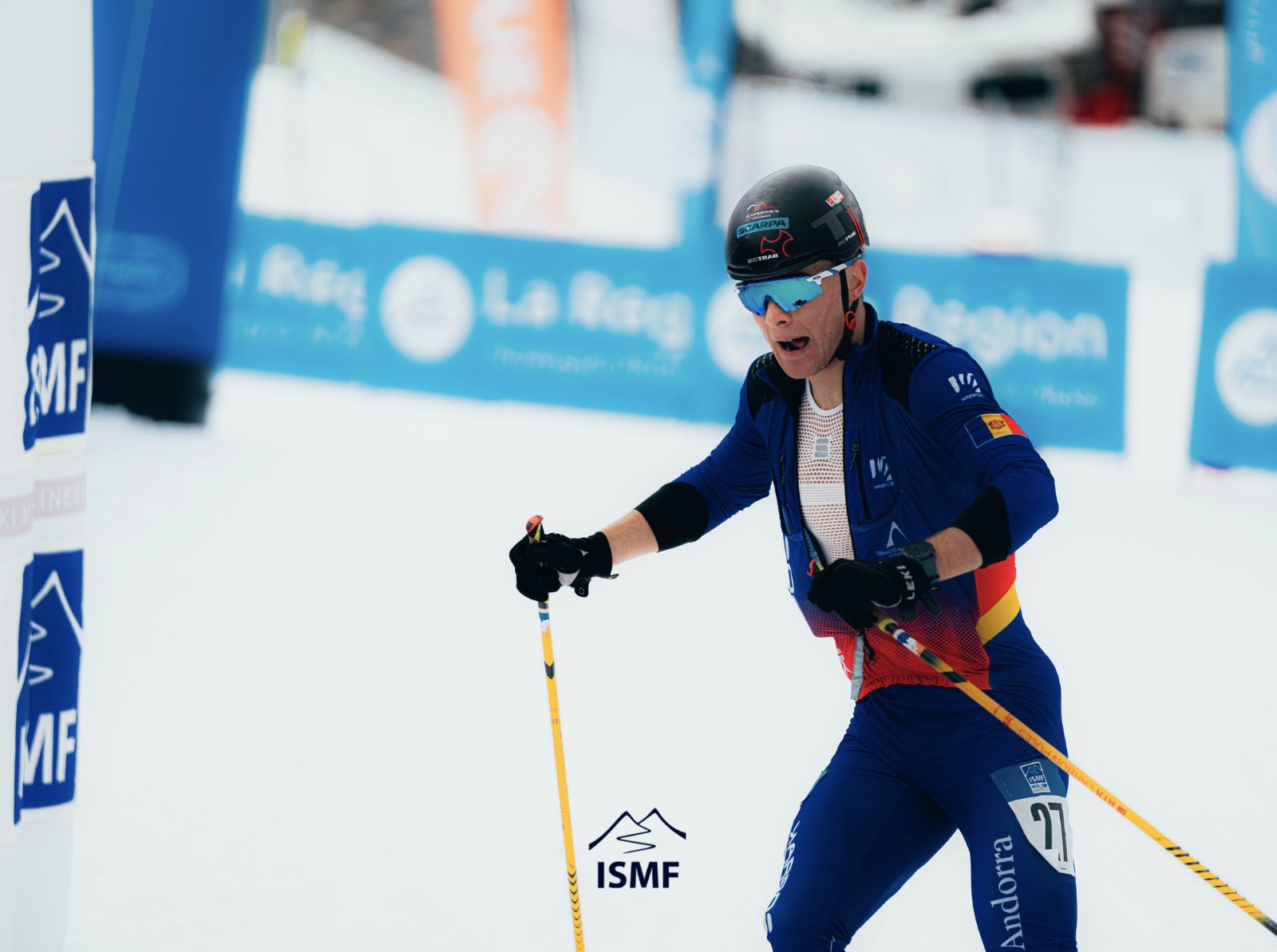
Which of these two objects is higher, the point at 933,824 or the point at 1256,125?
the point at 1256,125

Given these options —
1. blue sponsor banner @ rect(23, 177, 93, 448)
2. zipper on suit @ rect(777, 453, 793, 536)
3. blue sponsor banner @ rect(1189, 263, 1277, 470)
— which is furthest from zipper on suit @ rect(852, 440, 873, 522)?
blue sponsor banner @ rect(1189, 263, 1277, 470)

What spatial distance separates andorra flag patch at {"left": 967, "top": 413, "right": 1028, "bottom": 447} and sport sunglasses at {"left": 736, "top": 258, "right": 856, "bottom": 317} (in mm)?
366

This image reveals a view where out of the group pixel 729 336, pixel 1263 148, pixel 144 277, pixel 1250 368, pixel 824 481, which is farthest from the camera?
pixel 144 277

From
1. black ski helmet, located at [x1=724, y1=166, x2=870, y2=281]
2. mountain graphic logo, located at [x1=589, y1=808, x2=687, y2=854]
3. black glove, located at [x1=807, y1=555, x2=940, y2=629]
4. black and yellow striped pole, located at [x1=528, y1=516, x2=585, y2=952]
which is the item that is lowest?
mountain graphic logo, located at [x1=589, y1=808, x2=687, y2=854]

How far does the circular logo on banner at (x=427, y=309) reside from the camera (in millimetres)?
8883

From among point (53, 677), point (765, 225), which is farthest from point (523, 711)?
point (765, 225)

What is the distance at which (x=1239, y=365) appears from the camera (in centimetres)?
761

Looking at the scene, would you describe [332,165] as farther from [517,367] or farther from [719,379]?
[719,379]

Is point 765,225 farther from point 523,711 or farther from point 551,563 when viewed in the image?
point 523,711

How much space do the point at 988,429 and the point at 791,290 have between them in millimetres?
424

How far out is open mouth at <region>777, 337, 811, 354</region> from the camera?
89.3 inches

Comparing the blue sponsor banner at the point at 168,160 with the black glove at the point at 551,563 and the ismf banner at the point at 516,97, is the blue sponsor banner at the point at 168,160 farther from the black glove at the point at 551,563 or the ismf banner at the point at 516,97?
the black glove at the point at 551,563

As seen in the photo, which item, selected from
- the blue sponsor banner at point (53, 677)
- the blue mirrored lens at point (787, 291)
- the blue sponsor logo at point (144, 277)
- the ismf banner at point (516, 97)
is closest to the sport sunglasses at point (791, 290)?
the blue mirrored lens at point (787, 291)

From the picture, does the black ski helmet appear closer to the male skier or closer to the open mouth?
the male skier
